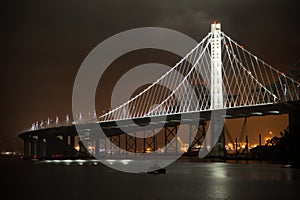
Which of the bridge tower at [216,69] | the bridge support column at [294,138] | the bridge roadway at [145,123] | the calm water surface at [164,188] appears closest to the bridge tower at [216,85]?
the bridge tower at [216,69]

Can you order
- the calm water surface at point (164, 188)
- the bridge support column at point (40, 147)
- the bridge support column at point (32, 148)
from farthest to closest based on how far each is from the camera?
the bridge support column at point (32, 148)
the bridge support column at point (40, 147)
the calm water surface at point (164, 188)

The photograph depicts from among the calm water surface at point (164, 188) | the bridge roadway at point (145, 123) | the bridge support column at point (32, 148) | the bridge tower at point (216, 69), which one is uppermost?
the bridge tower at point (216, 69)

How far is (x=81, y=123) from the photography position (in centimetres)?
9794

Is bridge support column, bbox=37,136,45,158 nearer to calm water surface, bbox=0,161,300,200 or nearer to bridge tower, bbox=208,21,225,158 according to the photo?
bridge tower, bbox=208,21,225,158

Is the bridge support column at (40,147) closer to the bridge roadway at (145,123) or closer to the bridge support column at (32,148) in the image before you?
the bridge roadway at (145,123)

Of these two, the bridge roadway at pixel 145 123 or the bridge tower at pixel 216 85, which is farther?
the bridge tower at pixel 216 85

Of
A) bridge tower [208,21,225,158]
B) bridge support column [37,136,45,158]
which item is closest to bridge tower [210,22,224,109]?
bridge tower [208,21,225,158]

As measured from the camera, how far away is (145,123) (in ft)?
279

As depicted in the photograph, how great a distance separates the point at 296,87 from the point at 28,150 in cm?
7478

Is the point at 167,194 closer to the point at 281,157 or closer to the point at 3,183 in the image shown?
the point at 3,183

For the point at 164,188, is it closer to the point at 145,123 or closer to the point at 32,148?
the point at 145,123

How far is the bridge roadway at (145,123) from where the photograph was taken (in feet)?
220

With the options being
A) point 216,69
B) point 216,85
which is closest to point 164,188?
point 216,85

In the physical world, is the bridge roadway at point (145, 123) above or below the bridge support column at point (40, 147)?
above
